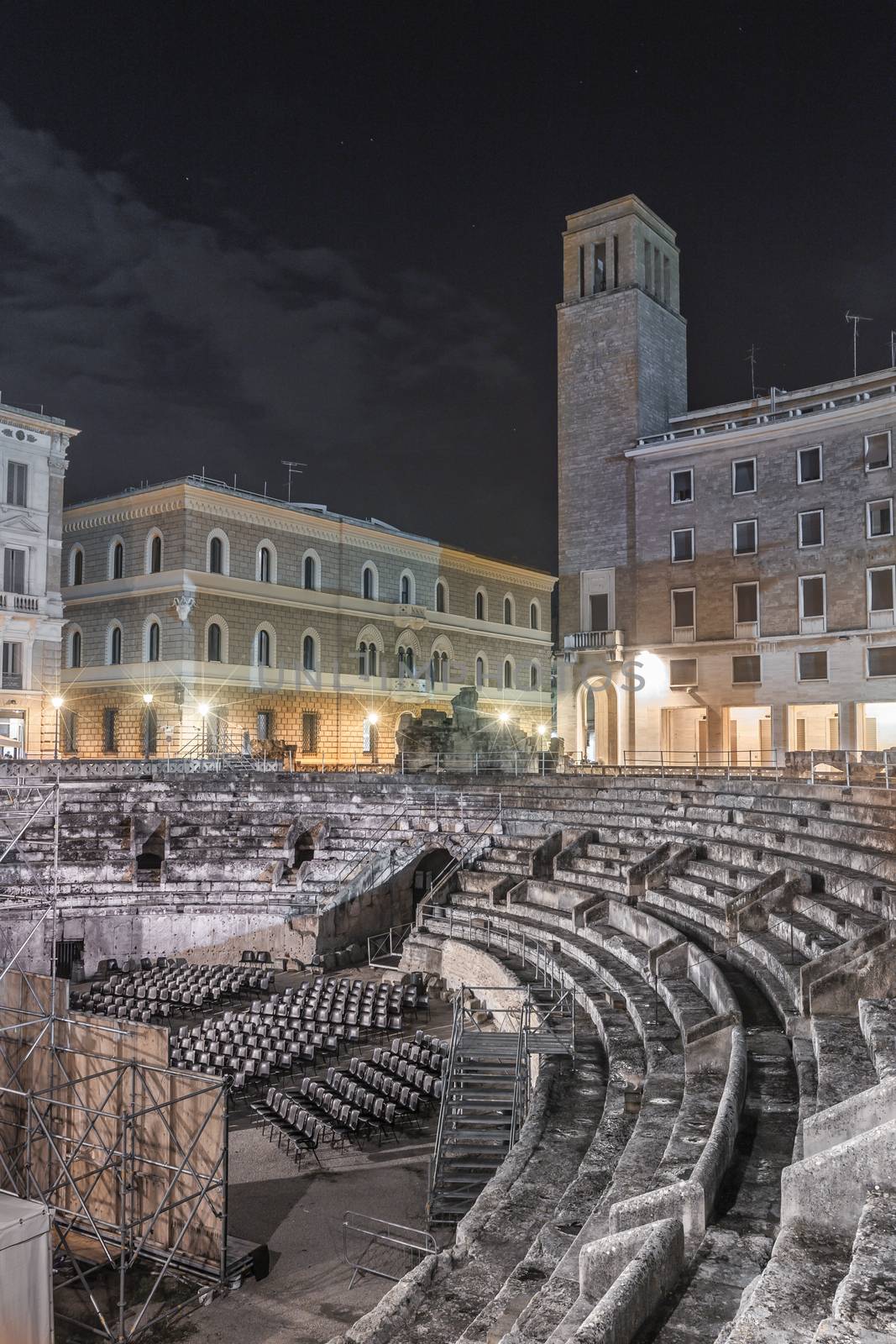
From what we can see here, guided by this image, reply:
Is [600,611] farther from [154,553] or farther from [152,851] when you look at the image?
[154,553]

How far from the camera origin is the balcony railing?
1316 inches

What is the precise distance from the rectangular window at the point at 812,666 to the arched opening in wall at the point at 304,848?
49.4 ft

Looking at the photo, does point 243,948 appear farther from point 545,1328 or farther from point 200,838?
point 545,1328

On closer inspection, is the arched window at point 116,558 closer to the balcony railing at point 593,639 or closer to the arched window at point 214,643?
the arched window at point 214,643

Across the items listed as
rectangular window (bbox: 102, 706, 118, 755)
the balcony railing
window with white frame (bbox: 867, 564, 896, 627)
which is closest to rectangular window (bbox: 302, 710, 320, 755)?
rectangular window (bbox: 102, 706, 118, 755)

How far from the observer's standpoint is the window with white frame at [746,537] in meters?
31.5

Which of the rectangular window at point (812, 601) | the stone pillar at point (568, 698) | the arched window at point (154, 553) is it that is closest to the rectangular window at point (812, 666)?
the rectangular window at point (812, 601)

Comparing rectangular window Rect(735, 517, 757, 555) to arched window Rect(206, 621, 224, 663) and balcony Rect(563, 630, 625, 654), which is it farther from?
arched window Rect(206, 621, 224, 663)

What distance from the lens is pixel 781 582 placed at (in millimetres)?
30859

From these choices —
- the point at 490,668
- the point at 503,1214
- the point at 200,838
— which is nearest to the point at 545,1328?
the point at 503,1214

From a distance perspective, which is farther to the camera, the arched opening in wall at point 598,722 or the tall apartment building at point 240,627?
the tall apartment building at point 240,627

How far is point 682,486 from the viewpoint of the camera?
108 ft

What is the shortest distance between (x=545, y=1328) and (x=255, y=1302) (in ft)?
17.5

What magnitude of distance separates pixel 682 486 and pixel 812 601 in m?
5.72
